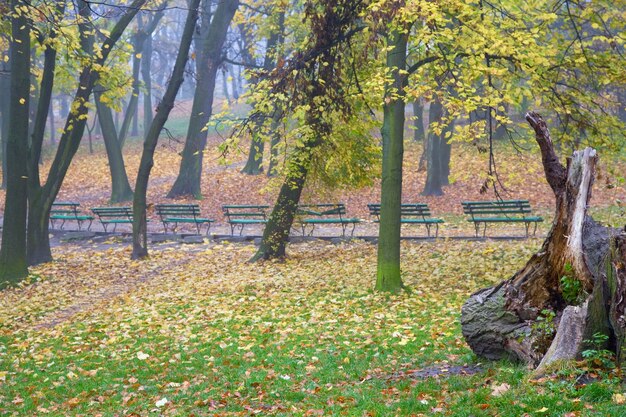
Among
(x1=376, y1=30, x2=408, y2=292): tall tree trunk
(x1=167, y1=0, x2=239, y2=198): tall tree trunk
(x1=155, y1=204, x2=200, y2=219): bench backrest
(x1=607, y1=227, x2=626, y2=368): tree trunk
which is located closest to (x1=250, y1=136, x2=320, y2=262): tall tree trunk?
(x1=376, y1=30, x2=408, y2=292): tall tree trunk

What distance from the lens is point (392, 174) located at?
37.5ft

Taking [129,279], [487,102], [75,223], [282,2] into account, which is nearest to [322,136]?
[282,2]

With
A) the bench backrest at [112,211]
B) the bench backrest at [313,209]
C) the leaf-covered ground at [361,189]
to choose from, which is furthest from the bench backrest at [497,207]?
the bench backrest at [112,211]

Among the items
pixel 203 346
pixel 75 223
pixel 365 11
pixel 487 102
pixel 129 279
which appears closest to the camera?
pixel 203 346

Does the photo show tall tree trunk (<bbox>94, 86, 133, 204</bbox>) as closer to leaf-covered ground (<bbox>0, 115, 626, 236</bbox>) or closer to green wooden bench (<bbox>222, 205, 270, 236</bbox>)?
leaf-covered ground (<bbox>0, 115, 626, 236</bbox>)

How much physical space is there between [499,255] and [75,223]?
16.8 meters

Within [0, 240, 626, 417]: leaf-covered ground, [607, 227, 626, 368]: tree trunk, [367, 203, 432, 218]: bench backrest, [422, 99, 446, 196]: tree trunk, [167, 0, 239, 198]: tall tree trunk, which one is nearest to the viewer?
[607, 227, 626, 368]: tree trunk

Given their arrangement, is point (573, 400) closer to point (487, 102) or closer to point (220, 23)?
point (487, 102)

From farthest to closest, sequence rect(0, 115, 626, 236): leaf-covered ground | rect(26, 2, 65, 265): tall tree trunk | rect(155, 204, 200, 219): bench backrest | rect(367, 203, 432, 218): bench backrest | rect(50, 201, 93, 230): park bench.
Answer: rect(50, 201, 93, 230): park bench, rect(155, 204, 200, 219): bench backrest, rect(0, 115, 626, 236): leaf-covered ground, rect(367, 203, 432, 218): bench backrest, rect(26, 2, 65, 265): tall tree trunk

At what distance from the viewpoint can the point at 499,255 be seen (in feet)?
45.1

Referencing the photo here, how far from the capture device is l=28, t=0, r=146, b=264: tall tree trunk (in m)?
15.8

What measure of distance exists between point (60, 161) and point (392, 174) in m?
8.72

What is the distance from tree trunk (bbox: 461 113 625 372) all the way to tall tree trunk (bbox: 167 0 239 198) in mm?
20847

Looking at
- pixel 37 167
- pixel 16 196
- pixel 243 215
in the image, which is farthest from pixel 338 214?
pixel 16 196
